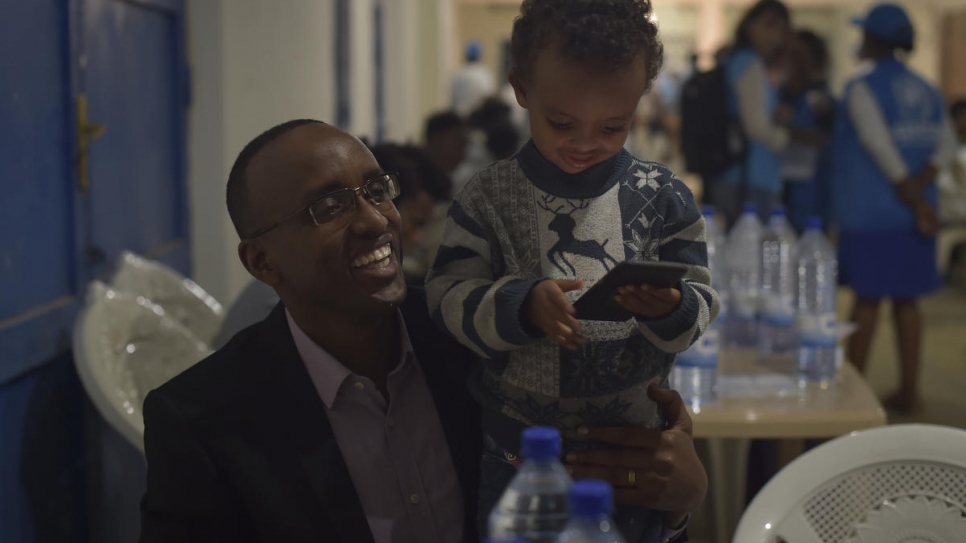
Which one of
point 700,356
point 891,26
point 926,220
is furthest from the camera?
point 926,220

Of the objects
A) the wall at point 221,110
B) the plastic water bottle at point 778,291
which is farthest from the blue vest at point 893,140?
the wall at point 221,110

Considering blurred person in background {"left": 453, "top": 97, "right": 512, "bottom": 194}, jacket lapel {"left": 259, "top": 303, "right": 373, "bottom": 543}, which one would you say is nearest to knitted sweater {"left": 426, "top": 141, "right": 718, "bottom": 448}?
jacket lapel {"left": 259, "top": 303, "right": 373, "bottom": 543}

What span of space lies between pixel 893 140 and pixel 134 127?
10.3 ft

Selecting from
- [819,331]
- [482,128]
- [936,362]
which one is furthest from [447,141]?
[936,362]

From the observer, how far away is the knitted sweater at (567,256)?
1406 mm

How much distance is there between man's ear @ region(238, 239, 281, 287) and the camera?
5.03 ft

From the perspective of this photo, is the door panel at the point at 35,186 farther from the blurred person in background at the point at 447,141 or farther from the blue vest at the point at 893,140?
the blue vest at the point at 893,140

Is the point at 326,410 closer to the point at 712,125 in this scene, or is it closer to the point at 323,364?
the point at 323,364

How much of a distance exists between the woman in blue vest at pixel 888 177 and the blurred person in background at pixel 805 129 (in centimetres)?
60

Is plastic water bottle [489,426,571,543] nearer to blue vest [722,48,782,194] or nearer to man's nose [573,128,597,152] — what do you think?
man's nose [573,128,597,152]

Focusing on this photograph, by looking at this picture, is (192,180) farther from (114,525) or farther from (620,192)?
(620,192)

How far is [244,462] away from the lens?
1.40 meters

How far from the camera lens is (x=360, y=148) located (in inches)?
61.0

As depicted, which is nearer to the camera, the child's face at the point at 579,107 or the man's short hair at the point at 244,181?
the child's face at the point at 579,107
